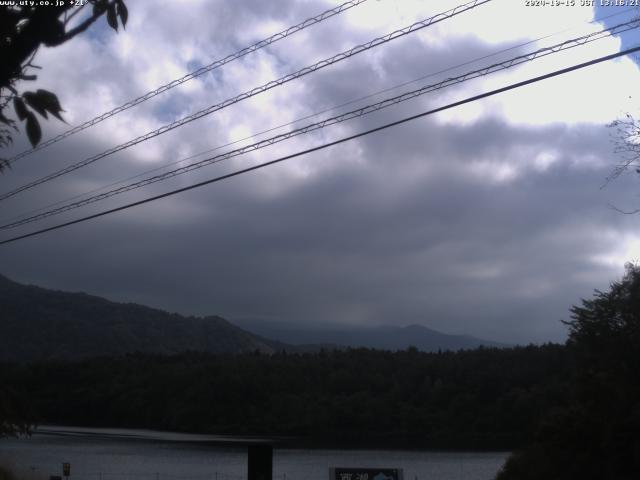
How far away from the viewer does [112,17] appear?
5461 mm

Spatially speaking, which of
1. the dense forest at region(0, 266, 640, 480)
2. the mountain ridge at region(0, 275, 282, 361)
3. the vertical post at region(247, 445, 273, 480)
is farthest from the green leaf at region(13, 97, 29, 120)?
the mountain ridge at region(0, 275, 282, 361)

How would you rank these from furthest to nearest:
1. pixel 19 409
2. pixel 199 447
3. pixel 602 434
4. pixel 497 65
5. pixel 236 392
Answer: pixel 236 392 → pixel 199 447 → pixel 602 434 → pixel 19 409 → pixel 497 65

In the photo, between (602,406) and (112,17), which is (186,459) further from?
(112,17)

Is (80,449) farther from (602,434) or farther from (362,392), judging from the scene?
(602,434)

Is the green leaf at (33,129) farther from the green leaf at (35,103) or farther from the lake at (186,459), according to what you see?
the lake at (186,459)

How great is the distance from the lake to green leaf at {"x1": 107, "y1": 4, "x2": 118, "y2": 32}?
40.7 metres

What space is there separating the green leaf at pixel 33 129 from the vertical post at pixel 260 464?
648 inches

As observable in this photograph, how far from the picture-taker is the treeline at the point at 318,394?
225ft

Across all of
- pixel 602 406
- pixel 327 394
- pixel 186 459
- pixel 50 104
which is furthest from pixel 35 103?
pixel 327 394

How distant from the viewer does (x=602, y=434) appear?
23344 mm

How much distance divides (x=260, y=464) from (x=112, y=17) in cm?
1657

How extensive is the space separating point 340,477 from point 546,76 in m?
11.7

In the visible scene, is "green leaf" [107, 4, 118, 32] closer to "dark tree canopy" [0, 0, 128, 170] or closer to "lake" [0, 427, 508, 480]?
"dark tree canopy" [0, 0, 128, 170]

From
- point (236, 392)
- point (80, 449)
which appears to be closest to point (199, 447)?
point (80, 449)
